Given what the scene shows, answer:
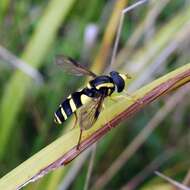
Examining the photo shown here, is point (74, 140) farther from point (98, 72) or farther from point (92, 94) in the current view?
point (98, 72)

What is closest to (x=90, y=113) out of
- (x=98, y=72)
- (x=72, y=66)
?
(x=72, y=66)

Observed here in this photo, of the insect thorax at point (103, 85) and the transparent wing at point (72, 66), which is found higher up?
the transparent wing at point (72, 66)

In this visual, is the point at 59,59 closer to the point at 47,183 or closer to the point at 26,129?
the point at 47,183

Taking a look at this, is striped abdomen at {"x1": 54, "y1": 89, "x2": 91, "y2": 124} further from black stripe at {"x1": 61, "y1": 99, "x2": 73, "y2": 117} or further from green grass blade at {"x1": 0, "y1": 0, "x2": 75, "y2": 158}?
green grass blade at {"x1": 0, "y1": 0, "x2": 75, "y2": 158}

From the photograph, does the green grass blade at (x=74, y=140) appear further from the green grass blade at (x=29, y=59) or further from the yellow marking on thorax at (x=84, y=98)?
the green grass blade at (x=29, y=59)

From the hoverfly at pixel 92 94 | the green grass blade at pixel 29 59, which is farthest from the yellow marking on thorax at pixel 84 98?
the green grass blade at pixel 29 59

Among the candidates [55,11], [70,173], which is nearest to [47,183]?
[70,173]

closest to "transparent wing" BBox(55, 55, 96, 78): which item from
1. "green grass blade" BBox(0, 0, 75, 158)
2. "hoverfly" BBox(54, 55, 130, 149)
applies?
"hoverfly" BBox(54, 55, 130, 149)
